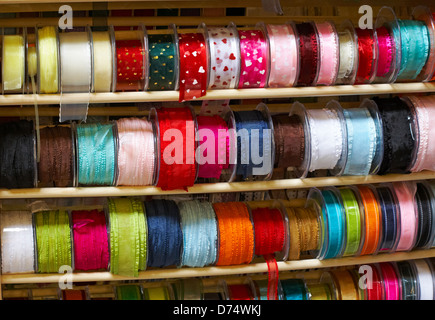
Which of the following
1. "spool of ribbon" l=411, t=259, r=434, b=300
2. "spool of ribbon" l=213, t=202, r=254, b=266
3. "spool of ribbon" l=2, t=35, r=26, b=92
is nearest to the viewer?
"spool of ribbon" l=2, t=35, r=26, b=92

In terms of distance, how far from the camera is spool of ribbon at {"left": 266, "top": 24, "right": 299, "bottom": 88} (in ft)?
8.13

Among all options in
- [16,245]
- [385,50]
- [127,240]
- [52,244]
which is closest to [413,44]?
[385,50]

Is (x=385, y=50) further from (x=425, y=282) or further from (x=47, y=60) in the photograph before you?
(x=47, y=60)

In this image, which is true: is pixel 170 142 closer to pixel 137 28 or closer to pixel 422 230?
pixel 137 28

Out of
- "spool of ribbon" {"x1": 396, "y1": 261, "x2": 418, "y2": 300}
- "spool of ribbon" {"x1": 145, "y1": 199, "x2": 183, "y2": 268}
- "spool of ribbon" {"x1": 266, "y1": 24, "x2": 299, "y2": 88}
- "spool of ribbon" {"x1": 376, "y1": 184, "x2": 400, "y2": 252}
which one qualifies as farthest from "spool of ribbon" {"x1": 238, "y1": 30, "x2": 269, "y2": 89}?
"spool of ribbon" {"x1": 396, "y1": 261, "x2": 418, "y2": 300}

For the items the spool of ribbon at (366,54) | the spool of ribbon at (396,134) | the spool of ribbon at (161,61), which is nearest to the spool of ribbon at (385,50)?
the spool of ribbon at (366,54)

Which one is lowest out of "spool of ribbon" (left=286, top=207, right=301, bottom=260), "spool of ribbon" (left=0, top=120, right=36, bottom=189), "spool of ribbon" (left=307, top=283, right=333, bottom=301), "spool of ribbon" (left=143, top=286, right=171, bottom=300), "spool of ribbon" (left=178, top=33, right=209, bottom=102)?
"spool of ribbon" (left=307, top=283, right=333, bottom=301)

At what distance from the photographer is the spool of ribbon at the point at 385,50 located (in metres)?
2.54

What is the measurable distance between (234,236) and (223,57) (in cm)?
68

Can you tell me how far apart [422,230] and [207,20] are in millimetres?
1182

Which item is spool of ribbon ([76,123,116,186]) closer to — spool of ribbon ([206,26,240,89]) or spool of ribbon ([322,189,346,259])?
spool of ribbon ([206,26,240,89])

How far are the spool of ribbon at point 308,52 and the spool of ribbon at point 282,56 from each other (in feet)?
0.06

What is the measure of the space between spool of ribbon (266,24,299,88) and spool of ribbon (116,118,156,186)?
486mm
